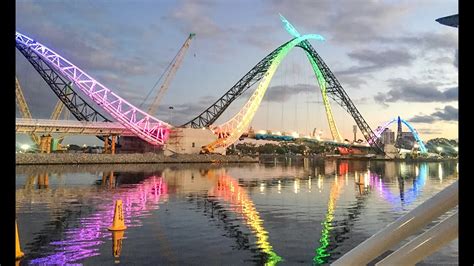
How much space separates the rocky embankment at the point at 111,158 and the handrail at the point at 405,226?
78.4m


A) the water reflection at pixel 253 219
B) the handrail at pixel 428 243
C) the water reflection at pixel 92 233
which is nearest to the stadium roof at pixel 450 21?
the handrail at pixel 428 243

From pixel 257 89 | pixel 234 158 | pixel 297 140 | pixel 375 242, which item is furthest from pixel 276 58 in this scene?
pixel 375 242

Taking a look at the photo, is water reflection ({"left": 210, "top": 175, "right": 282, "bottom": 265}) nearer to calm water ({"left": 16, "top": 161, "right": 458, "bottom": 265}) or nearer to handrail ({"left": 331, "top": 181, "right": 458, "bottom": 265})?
calm water ({"left": 16, "top": 161, "right": 458, "bottom": 265})

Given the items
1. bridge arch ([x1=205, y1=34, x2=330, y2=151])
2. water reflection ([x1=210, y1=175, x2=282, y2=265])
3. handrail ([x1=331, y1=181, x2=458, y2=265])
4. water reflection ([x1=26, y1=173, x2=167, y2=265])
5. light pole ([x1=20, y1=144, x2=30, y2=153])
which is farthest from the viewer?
bridge arch ([x1=205, y1=34, x2=330, y2=151])

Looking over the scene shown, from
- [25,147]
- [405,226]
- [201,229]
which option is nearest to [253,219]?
[201,229]

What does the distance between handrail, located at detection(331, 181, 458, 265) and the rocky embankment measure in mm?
78367

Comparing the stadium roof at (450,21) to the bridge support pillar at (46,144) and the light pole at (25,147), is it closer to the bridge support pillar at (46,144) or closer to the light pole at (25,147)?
the bridge support pillar at (46,144)

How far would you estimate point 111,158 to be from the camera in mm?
99062

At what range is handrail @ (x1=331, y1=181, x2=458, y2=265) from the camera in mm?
2930

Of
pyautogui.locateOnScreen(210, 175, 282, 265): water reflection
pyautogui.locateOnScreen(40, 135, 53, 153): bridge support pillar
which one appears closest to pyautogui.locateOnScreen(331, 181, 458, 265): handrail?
pyautogui.locateOnScreen(210, 175, 282, 265): water reflection

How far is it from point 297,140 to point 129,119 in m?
72.1

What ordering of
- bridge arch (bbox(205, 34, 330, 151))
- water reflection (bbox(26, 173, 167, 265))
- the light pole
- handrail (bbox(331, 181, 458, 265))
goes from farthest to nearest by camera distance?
bridge arch (bbox(205, 34, 330, 151)) → the light pole → water reflection (bbox(26, 173, 167, 265)) → handrail (bbox(331, 181, 458, 265))

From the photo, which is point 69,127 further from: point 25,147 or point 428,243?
point 428,243

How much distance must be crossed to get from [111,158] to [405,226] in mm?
100353
